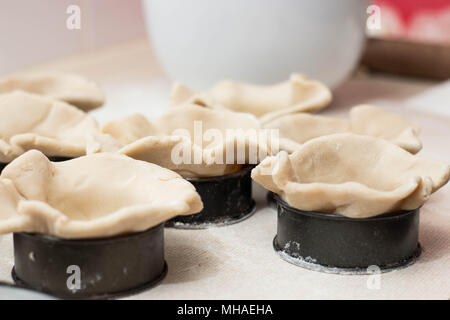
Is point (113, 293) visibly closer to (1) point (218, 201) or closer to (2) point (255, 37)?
(1) point (218, 201)

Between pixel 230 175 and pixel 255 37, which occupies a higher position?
pixel 255 37

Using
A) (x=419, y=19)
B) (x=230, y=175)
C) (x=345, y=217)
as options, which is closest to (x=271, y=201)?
(x=230, y=175)

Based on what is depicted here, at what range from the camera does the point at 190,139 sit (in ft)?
4.84

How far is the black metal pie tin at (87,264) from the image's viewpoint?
1128 mm

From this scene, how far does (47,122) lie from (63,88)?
0.89 feet

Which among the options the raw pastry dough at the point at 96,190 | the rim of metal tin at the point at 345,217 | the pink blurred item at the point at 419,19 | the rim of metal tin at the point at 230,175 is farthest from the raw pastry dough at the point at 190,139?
the pink blurred item at the point at 419,19

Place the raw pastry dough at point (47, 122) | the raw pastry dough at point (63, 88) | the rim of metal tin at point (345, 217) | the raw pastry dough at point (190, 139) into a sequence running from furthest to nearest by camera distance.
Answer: the raw pastry dough at point (63, 88) → the raw pastry dough at point (47, 122) → the raw pastry dough at point (190, 139) → the rim of metal tin at point (345, 217)

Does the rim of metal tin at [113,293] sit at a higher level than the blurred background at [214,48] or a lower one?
lower

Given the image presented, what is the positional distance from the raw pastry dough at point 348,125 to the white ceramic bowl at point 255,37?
1.78ft

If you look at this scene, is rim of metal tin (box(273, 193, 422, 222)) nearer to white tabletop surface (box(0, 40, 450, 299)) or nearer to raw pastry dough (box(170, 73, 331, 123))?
white tabletop surface (box(0, 40, 450, 299))

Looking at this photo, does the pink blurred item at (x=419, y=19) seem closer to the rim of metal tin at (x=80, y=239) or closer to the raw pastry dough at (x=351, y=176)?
the raw pastry dough at (x=351, y=176)

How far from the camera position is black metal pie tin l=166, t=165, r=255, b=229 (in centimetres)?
145

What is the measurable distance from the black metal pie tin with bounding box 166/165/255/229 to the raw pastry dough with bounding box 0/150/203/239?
0.18 m
